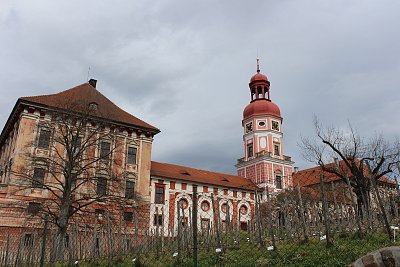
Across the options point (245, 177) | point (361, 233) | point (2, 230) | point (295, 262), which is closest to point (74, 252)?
point (295, 262)

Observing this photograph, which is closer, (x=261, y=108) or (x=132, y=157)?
(x=132, y=157)

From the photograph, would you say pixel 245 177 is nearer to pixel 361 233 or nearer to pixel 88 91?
pixel 88 91

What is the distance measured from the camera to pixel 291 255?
360 inches

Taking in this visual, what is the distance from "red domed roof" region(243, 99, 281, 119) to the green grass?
40.3m

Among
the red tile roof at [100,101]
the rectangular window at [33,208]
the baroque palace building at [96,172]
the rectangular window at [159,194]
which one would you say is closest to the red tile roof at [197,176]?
the baroque palace building at [96,172]

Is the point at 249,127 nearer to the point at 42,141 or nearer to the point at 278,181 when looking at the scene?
the point at 278,181

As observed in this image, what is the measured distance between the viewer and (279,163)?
49.4 metres

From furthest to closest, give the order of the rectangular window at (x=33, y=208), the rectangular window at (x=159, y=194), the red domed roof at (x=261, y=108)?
the red domed roof at (x=261, y=108) → the rectangular window at (x=159, y=194) → the rectangular window at (x=33, y=208)

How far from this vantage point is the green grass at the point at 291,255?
8.45 m

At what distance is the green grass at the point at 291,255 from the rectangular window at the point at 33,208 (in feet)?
40.1

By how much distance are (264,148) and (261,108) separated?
5.69 m

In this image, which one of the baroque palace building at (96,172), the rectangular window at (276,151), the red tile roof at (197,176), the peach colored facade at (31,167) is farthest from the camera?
the rectangular window at (276,151)

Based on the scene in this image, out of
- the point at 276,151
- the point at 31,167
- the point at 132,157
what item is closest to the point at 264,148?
the point at 276,151

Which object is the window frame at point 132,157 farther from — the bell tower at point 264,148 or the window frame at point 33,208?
the bell tower at point 264,148
